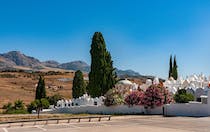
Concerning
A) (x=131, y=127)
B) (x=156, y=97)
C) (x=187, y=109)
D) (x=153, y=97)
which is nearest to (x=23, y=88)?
(x=153, y=97)

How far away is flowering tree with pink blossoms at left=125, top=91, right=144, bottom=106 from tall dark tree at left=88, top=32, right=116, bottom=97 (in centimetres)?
1000

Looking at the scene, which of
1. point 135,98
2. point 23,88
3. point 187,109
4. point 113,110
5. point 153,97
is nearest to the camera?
point 187,109

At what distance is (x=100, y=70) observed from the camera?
172 feet

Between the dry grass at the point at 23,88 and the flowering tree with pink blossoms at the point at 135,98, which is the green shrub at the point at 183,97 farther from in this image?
the dry grass at the point at 23,88

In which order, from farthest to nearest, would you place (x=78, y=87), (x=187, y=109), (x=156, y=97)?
(x=78, y=87) → (x=156, y=97) → (x=187, y=109)

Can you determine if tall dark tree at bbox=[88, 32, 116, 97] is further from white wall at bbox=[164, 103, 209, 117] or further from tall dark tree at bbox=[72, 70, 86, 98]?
white wall at bbox=[164, 103, 209, 117]

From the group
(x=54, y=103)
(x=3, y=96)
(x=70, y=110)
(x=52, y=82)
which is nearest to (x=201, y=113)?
(x=70, y=110)

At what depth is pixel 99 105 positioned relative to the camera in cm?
4791

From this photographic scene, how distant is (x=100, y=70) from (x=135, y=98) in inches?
465

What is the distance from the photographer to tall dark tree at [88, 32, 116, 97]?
2068 inches

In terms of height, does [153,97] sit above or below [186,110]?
above

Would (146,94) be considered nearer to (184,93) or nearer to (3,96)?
(184,93)

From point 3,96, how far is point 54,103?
39.7 meters

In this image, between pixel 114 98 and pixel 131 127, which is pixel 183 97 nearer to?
pixel 114 98
